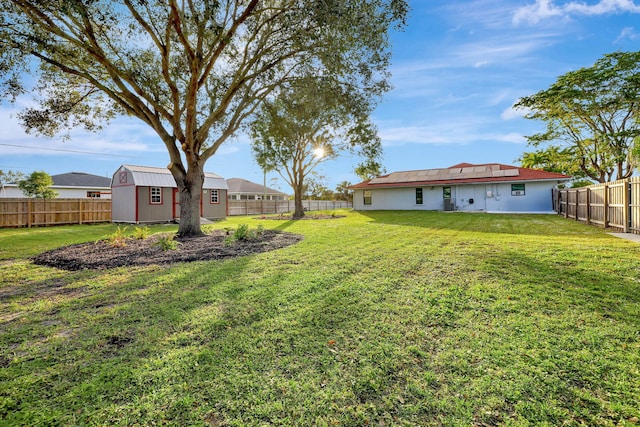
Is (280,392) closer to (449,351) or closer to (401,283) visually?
(449,351)

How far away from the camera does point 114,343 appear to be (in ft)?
9.80

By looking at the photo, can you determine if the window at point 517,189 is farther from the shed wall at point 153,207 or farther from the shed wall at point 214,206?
the shed wall at point 153,207

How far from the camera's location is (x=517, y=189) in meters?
22.1

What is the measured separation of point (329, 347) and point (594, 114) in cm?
2993

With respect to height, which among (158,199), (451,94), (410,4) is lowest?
(158,199)

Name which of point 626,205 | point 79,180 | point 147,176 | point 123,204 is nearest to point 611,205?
point 626,205

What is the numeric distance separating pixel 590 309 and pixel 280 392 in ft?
12.5

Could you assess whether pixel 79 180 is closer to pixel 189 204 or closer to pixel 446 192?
pixel 189 204

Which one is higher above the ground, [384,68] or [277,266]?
[384,68]

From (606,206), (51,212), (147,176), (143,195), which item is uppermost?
(147,176)

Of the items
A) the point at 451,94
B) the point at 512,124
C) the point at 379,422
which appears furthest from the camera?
the point at 512,124

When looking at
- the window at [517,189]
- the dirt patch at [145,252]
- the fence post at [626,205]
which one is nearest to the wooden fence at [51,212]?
the dirt patch at [145,252]

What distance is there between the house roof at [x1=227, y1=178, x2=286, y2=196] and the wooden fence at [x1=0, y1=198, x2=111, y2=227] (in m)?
21.1

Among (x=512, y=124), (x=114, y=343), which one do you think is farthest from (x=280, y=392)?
(x=512, y=124)
